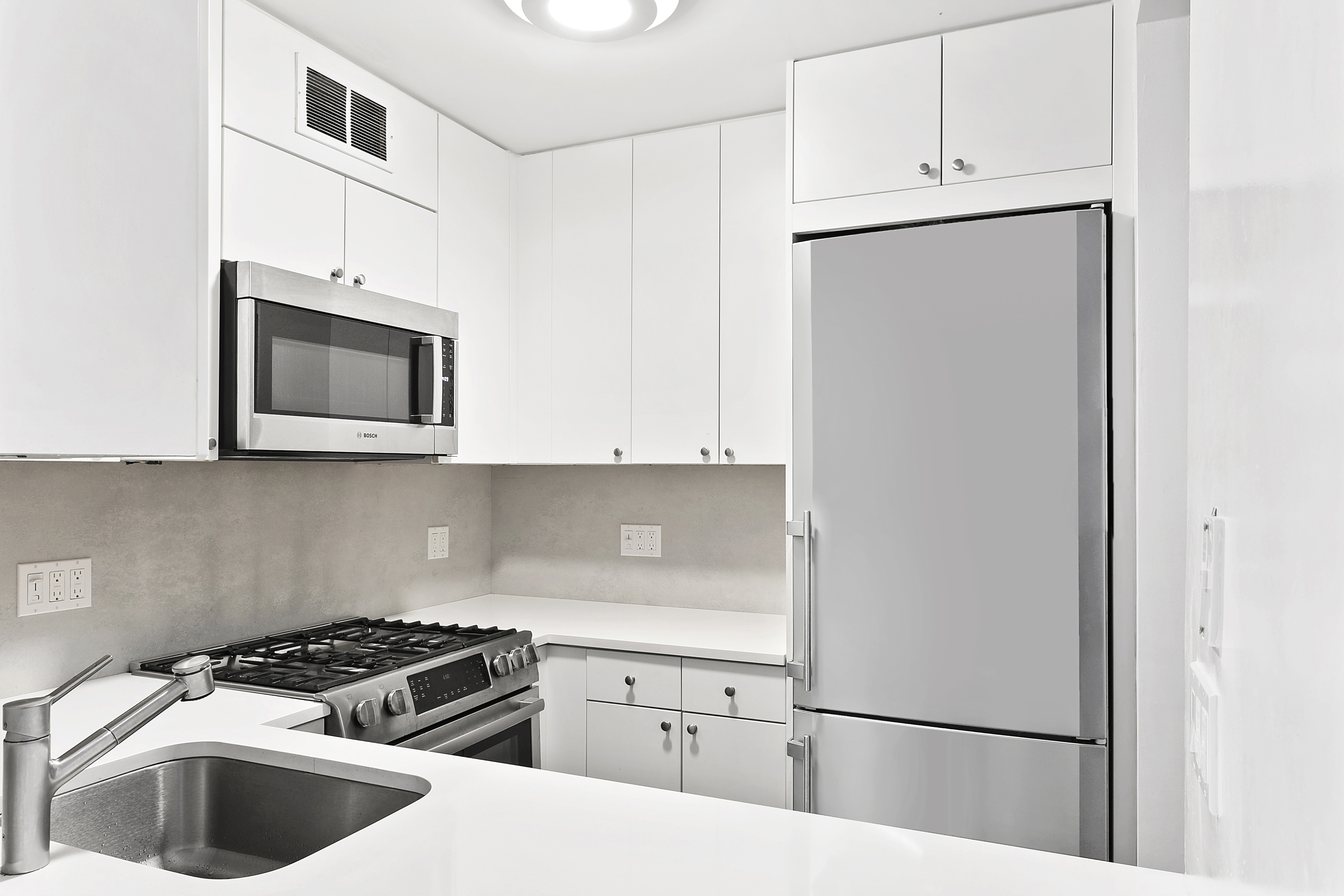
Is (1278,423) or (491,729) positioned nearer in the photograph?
(1278,423)

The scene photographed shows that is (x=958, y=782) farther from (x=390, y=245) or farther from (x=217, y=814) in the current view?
(x=390, y=245)

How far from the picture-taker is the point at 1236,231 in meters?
0.68

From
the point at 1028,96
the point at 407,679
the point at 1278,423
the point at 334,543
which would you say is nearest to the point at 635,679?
the point at 407,679

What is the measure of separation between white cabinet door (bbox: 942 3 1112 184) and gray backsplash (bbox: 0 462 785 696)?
1.21 meters

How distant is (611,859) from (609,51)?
1953 mm

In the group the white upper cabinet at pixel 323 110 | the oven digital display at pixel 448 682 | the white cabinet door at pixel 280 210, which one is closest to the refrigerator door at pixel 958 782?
the oven digital display at pixel 448 682

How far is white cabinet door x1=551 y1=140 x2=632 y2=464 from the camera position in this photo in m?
2.83

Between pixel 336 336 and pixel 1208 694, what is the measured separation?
6.37ft

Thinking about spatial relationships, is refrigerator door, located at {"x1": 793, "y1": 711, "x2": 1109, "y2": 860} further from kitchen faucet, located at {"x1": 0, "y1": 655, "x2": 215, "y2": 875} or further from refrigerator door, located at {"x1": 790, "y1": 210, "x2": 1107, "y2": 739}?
kitchen faucet, located at {"x1": 0, "y1": 655, "x2": 215, "y2": 875}

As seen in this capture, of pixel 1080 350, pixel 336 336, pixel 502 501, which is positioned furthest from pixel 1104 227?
pixel 502 501

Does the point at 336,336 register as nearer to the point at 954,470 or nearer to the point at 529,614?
the point at 529,614

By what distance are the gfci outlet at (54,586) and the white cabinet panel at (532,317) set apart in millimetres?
1252

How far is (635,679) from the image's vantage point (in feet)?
8.28

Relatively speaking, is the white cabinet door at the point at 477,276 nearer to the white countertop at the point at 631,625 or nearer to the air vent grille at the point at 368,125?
the air vent grille at the point at 368,125
